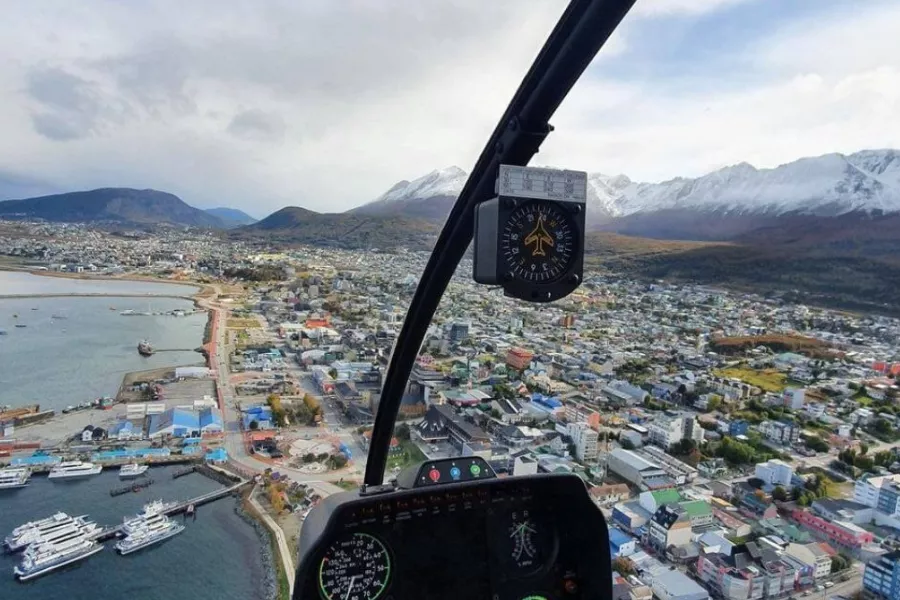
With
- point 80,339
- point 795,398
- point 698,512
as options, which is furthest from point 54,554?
point 80,339

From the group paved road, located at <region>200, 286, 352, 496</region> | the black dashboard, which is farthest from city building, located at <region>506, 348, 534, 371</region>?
the black dashboard

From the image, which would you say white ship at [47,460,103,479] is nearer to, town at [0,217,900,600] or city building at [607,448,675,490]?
town at [0,217,900,600]

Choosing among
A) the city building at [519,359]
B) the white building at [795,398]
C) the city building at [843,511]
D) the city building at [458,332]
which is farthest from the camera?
the city building at [458,332]

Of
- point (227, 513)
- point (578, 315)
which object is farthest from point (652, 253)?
point (227, 513)

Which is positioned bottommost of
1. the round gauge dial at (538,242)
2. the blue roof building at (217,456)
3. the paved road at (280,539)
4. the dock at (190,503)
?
the dock at (190,503)

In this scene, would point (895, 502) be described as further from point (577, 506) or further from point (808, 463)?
point (577, 506)

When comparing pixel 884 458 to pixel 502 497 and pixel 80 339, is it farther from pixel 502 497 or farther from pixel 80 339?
pixel 80 339

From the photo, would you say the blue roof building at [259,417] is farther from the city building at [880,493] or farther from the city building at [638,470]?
the city building at [880,493]

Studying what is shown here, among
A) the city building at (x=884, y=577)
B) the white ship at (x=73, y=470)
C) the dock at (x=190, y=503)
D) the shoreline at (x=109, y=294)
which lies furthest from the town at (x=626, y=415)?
the shoreline at (x=109, y=294)
